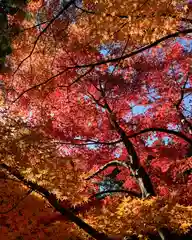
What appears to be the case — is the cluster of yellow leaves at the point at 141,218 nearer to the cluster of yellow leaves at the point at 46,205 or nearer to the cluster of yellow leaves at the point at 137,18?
the cluster of yellow leaves at the point at 46,205

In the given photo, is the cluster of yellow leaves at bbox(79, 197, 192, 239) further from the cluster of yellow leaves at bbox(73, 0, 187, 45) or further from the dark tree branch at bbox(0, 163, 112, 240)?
the cluster of yellow leaves at bbox(73, 0, 187, 45)

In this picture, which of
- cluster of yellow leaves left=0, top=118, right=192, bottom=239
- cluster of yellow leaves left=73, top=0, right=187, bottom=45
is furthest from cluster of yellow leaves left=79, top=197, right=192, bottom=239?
cluster of yellow leaves left=73, top=0, right=187, bottom=45

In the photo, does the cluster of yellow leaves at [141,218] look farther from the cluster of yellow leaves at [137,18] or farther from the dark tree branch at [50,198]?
the cluster of yellow leaves at [137,18]

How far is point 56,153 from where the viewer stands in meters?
7.56

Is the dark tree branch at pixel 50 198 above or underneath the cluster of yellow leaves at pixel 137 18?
underneath

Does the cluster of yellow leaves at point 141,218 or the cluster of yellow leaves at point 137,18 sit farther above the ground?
the cluster of yellow leaves at point 137,18

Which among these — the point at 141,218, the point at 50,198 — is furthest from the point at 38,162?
the point at 141,218

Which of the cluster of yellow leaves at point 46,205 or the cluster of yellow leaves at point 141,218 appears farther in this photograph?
the cluster of yellow leaves at point 141,218

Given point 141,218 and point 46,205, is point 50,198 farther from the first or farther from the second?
point 141,218

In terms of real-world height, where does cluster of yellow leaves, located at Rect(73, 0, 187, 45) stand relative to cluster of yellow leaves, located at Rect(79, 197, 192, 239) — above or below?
above

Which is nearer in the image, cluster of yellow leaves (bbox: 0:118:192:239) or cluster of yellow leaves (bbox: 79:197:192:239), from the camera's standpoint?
cluster of yellow leaves (bbox: 0:118:192:239)

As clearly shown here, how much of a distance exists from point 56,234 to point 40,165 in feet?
7.00

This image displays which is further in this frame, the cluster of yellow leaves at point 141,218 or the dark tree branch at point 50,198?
the cluster of yellow leaves at point 141,218

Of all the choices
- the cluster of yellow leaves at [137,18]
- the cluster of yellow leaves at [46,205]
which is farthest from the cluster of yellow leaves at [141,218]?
the cluster of yellow leaves at [137,18]
